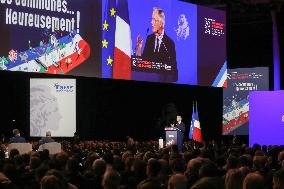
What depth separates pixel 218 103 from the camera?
24.0 meters

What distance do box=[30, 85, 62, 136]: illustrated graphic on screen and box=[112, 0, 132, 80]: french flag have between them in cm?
188

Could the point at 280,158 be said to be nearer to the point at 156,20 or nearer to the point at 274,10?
the point at 156,20

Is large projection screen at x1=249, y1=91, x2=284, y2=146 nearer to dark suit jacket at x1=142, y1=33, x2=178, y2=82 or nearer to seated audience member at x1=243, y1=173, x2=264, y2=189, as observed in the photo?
dark suit jacket at x1=142, y1=33, x2=178, y2=82

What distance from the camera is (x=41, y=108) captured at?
48.3 ft

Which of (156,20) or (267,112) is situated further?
(156,20)

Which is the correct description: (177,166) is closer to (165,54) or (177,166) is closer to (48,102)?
(48,102)

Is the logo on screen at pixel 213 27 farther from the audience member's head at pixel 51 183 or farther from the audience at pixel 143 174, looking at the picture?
the audience member's head at pixel 51 183

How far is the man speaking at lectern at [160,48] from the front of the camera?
55.4ft

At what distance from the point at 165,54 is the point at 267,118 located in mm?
3332

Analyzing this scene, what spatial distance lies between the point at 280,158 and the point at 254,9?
1505cm

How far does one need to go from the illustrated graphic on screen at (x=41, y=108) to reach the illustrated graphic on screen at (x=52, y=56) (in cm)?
65

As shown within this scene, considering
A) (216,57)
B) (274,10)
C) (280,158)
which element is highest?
(274,10)

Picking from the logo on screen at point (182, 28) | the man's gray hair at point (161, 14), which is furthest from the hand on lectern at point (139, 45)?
the logo on screen at point (182, 28)

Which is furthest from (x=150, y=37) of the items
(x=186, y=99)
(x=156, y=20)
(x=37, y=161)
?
(x=37, y=161)
